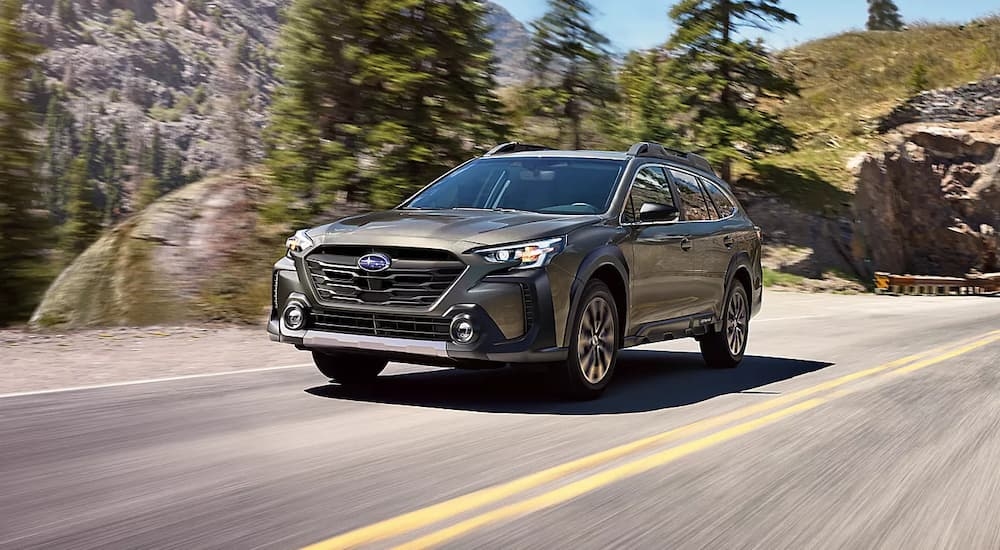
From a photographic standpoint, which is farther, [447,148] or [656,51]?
[656,51]

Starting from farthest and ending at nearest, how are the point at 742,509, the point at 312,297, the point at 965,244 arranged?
1. the point at 965,244
2. the point at 312,297
3. the point at 742,509

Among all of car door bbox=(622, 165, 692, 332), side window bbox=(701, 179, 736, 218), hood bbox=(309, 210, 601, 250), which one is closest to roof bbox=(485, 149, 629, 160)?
car door bbox=(622, 165, 692, 332)

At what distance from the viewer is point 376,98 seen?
20266mm

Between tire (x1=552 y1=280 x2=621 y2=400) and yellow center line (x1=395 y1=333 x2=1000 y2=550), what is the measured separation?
3.92ft

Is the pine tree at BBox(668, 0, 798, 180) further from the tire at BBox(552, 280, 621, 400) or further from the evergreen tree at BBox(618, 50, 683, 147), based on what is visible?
the tire at BBox(552, 280, 621, 400)

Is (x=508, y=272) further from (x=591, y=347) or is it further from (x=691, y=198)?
(x=691, y=198)

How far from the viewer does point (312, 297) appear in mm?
7523

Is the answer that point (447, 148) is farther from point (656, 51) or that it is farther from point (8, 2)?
point (656, 51)

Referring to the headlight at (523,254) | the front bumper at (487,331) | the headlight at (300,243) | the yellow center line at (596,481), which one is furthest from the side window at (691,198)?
the headlight at (300,243)

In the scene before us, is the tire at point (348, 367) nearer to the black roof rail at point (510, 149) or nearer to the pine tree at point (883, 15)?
the black roof rail at point (510, 149)

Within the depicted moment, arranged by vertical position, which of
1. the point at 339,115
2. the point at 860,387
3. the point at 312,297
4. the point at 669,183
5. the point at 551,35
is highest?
the point at 551,35

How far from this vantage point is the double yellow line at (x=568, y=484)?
4.11 metres

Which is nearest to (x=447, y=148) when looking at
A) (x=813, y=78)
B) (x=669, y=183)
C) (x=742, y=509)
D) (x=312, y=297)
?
(x=669, y=183)

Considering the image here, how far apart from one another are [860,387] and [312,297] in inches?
191
